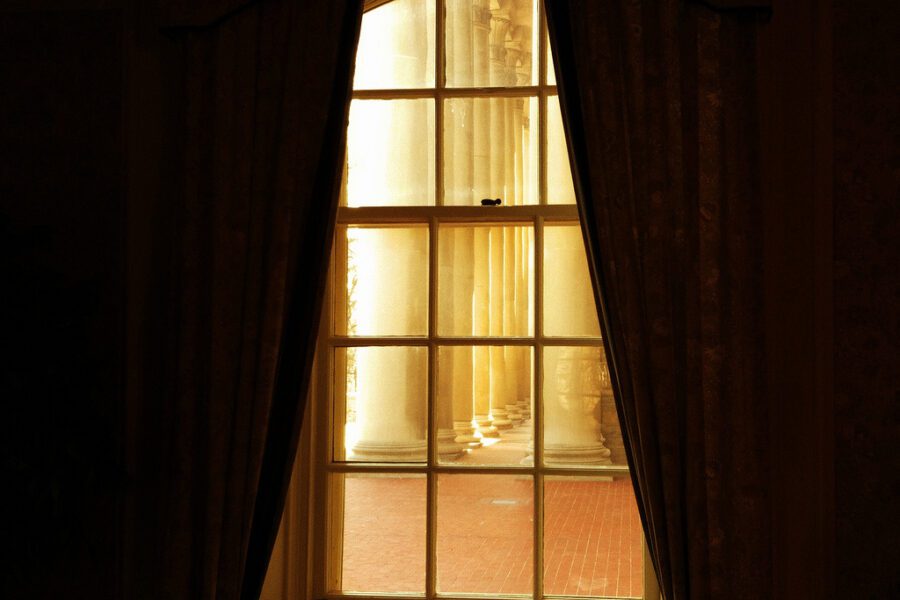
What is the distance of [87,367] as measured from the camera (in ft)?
8.78

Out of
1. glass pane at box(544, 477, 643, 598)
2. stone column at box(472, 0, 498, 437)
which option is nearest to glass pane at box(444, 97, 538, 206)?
stone column at box(472, 0, 498, 437)

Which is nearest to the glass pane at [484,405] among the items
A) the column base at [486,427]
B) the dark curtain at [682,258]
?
the column base at [486,427]

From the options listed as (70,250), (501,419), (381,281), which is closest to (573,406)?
(501,419)

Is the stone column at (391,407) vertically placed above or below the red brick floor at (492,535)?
above

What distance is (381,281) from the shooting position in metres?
3.02

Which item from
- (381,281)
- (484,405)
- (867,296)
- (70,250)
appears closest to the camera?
(867,296)

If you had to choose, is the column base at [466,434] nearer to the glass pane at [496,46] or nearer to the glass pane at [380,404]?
the glass pane at [380,404]

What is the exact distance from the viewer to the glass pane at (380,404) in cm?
297

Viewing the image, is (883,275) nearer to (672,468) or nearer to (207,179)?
(672,468)

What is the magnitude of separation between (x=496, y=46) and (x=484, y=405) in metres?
1.22

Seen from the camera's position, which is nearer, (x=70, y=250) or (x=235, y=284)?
(x=235, y=284)

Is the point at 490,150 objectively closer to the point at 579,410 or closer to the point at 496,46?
the point at 496,46

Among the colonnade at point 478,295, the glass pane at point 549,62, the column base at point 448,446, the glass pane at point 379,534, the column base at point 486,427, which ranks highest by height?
the glass pane at point 549,62

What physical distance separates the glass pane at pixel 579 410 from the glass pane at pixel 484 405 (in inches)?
2.8
